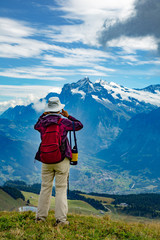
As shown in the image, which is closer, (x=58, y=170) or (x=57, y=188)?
(x=58, y=170)

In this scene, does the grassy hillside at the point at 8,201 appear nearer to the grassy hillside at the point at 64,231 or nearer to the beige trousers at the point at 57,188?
the grassy hillside at the point at 64,231

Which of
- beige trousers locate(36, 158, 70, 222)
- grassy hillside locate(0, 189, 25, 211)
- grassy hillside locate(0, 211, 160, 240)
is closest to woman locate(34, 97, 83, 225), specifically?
beige trousers locate(36, 158, 70, 222)

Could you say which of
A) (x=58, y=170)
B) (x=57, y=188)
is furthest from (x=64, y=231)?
(x=58, y=170)

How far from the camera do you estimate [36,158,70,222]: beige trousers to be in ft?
33.8

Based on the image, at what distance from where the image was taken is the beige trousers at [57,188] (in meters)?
10.3

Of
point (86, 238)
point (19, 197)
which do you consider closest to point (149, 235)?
point (86, 238)

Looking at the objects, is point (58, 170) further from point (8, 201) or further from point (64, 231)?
point (8, 201)

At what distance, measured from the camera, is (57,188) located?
10.5 meters

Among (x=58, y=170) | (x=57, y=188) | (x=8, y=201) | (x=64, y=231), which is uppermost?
(x=58, y=170)

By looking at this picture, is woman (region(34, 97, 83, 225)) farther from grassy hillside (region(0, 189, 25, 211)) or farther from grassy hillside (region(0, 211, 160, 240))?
grassy hillside (region(0, 189, 25, 211))

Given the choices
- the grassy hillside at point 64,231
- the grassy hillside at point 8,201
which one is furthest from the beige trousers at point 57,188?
the grassy hillside at point 8,201

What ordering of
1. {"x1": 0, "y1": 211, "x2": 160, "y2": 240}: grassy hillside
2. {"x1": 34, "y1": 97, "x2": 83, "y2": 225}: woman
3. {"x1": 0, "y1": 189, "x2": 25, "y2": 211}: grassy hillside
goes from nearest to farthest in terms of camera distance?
{"x1": 0, "y1": 211, "x2": 160, "y2": 240}: grassy hillside, {"x1": 34, "y1": 97, "x2": 83, "y2": 225}: woman, {"x1": 0, "y1": 189, "x2": 25, "y2": 211}: grassy hillside

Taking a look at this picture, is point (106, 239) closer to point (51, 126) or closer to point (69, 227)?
point (69, 227)

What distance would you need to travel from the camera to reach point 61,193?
1039 cm
